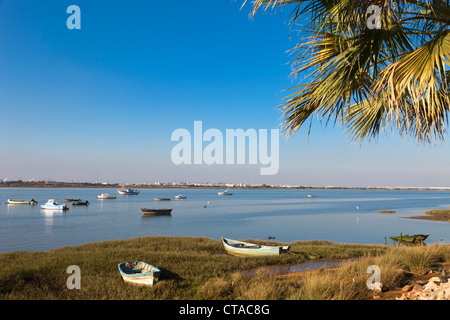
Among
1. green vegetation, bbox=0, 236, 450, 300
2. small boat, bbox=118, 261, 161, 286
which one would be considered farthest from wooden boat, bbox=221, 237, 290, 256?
small boat, bbox=118, 261, 161, 286

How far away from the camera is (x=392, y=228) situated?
47312mm

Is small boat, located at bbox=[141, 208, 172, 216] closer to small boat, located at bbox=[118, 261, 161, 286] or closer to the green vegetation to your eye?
the green vegetation

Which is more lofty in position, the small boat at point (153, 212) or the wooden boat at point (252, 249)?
the wooden boat at point (252, 249)

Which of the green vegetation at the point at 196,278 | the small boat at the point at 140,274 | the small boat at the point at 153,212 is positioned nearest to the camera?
the green vegetation at the point at 196,278

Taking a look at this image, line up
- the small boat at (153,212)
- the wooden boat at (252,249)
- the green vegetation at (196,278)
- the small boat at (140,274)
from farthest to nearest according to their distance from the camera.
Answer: the small boat at (153,212)
the wooden boat at (252,249)
the small boat at (140,274)
the green vegetation at (196,278)

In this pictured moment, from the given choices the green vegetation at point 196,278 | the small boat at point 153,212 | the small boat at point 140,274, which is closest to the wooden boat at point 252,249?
the green vegetation at point 196,278

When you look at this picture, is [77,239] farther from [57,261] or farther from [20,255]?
[57,261]

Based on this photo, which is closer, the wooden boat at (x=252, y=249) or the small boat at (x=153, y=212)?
the wooden boat at (x=252, y=249)

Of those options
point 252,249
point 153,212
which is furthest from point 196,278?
point 153,212

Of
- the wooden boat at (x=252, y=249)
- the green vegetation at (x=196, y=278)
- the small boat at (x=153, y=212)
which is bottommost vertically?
the small boat at (x=153, y=212)

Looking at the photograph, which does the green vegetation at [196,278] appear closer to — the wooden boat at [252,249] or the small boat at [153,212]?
the wooden boat at [252,249]

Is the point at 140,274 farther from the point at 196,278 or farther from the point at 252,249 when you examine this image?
the point at 252,249
